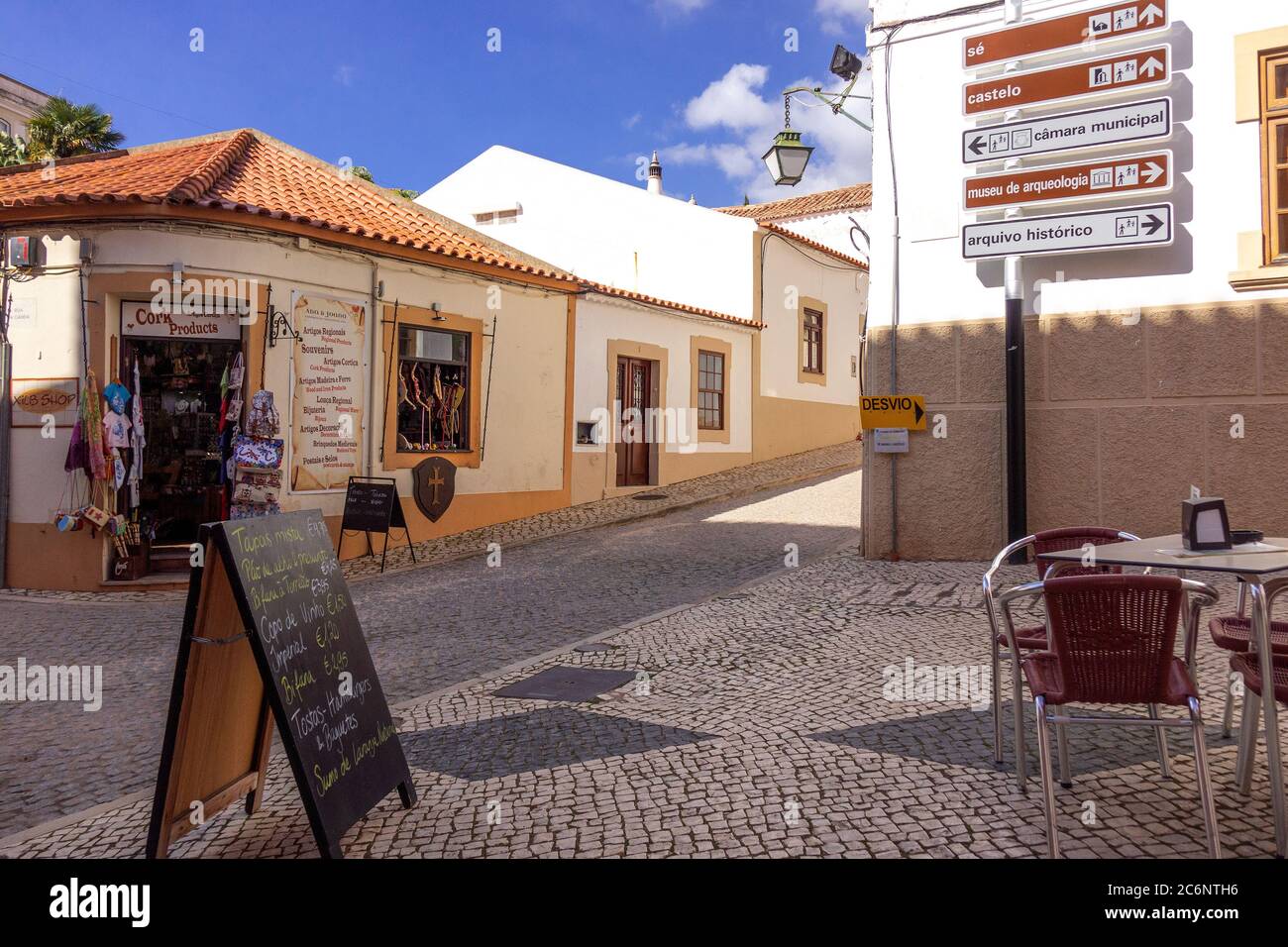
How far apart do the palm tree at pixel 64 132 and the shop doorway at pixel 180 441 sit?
493 inches

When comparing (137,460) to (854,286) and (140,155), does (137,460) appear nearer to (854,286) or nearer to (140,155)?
(140,155)

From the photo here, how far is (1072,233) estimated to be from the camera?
28.6 feet

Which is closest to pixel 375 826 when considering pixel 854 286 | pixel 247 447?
pixel 247 447

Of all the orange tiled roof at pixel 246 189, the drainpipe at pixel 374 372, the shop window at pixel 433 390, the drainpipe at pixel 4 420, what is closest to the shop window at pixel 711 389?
the orange tiled roof at pixel 246 189

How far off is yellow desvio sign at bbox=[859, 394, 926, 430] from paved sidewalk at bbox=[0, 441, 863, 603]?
15.4 feet

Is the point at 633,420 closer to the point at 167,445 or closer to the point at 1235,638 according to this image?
the point at 167,445

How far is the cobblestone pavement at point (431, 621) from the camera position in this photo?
4.77 meters

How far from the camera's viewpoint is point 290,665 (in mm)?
3303

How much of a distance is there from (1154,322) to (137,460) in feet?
31.3

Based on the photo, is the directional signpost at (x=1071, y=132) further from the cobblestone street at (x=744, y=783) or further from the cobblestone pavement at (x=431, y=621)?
the cobblestone street at (x=744, y=783)

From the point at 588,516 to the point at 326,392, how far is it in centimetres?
435

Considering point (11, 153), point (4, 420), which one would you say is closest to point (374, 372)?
point (4, 420)

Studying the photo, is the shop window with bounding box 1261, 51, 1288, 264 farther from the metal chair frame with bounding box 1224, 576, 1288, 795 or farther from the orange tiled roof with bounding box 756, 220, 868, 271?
the orange tiled roof with bounding box 756, 220, 868, 271

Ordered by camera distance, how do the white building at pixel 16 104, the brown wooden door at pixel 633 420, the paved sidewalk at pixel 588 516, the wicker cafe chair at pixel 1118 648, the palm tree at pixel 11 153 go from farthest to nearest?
the white building at pixel 16 104
the palm tree at pixel 11 153
the brown wooden door at pixel 633 420
the paved sidewalk at pixel 588 516
the wicker cafe chair at pixel 1118 648
